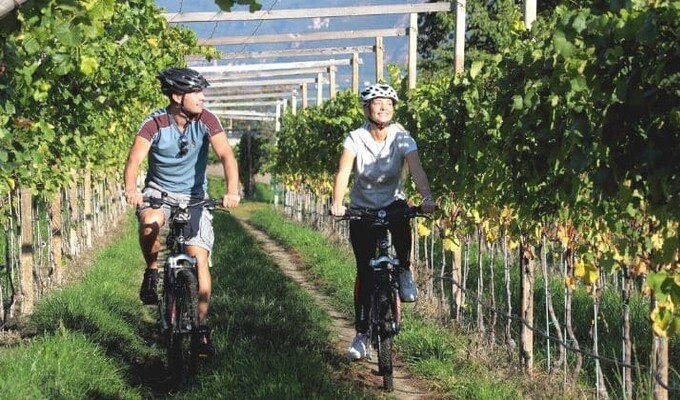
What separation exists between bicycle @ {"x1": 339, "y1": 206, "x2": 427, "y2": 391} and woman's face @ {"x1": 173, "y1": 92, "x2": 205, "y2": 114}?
106 centimetres

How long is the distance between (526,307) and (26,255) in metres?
4.23

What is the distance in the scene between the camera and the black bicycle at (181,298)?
18.7 ft

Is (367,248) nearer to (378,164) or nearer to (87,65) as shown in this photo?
(378,164)

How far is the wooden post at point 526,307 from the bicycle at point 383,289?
2.89 feet

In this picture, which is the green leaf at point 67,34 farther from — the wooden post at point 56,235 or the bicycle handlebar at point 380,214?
the wooden post at point 56,235

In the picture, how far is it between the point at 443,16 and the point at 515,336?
1837cm

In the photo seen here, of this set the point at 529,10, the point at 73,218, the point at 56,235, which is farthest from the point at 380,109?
the point at 73,218

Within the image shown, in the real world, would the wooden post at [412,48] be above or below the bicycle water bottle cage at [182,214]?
above

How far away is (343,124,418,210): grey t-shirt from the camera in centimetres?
601

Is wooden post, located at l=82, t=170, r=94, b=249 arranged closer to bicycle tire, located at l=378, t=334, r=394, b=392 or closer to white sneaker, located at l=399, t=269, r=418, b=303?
white sneaker, located at l=399, t=269, r=418, b=303

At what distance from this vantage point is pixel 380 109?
593 centimetres

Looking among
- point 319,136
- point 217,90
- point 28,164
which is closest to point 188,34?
point 319,136

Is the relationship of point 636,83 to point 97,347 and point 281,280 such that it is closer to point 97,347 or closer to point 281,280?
point 97,347

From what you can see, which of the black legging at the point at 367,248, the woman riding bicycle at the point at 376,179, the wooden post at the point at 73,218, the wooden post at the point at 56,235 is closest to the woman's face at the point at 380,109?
the woman riding bicycle at the point at 376,179
